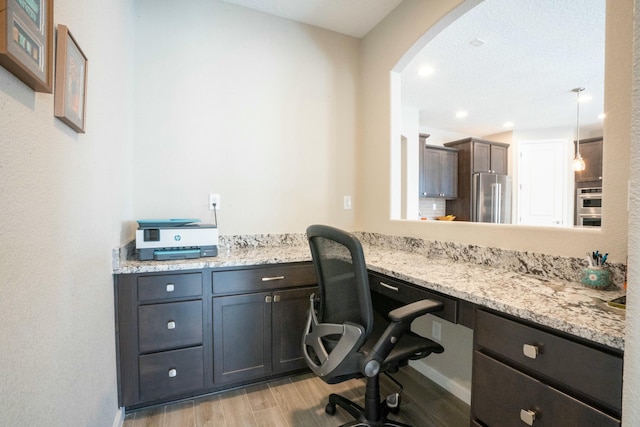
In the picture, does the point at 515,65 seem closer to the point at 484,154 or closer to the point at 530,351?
the point at 484,154

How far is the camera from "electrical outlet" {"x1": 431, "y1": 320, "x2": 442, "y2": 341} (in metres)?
1.95

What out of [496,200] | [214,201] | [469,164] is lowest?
[214,201]

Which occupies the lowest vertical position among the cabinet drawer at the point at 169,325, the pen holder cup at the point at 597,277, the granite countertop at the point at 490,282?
the cabinet drawer at the point at 169,325

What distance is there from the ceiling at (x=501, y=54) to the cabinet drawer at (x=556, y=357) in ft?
7.69

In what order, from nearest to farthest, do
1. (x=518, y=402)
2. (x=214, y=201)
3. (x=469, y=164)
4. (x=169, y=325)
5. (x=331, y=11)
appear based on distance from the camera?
(x=518, y=402) → (x=169, y=325) → (x=214, y=201) → (x=331, y=11) → (x=469, y=164)

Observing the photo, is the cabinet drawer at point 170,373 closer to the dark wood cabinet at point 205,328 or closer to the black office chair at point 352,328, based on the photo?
the dark wood cabinet at point 205,328

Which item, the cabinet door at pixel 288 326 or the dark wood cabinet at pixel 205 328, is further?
the cabinet door at pixel 288 326

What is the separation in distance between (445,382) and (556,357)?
1215 millimetres

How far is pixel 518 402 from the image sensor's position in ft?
3.16

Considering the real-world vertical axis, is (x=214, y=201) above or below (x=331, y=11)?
below

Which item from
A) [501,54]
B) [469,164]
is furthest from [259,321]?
[469,164]

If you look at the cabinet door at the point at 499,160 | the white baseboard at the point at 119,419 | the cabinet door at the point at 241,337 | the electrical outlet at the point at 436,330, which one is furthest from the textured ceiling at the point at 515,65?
the white baseboard at the point at 119,419

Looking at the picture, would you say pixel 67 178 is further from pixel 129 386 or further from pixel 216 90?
pixel 216 90

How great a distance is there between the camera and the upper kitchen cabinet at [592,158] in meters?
4.97
